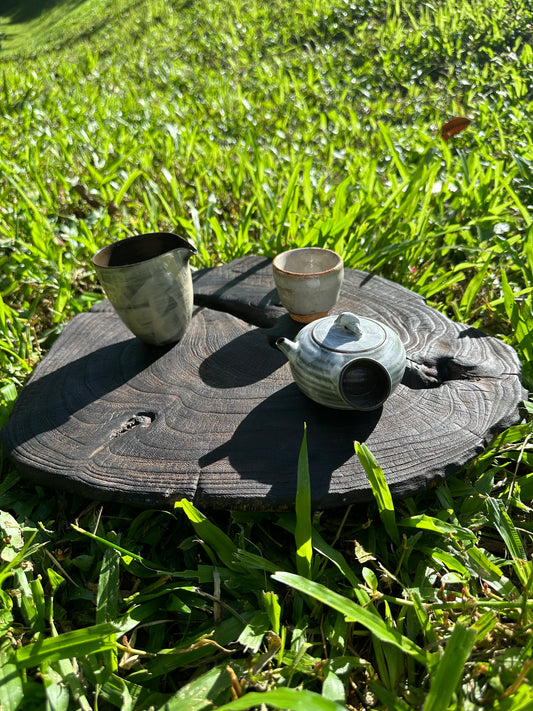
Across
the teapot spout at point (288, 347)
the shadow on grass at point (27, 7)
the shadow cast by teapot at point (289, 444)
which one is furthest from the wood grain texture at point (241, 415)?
the shadow on grass at point (27, 7)

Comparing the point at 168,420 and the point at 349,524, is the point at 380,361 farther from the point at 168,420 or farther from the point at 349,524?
the point at 168,420

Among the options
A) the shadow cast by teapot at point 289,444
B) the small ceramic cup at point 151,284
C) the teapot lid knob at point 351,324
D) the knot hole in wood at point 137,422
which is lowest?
the shadow cast by teapot at point 289,444

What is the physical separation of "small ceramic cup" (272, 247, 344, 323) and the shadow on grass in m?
11.3

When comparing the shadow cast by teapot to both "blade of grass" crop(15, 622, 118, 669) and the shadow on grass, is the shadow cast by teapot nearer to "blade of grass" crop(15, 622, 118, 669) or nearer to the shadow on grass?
"blade of grass" crop(15, 622, 118, 669)

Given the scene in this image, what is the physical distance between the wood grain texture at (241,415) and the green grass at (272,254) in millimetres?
101

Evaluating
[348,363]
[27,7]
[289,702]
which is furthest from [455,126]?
[27,7]

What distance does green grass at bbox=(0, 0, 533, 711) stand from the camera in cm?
105

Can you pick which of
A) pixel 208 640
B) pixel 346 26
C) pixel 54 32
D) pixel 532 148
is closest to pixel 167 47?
pixel 346 26

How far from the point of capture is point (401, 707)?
0.95 meters

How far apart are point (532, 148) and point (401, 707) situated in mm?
2500

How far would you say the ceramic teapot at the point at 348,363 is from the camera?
122 cm

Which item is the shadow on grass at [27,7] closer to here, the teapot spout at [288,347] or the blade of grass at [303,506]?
the teapot spout at [288,347]

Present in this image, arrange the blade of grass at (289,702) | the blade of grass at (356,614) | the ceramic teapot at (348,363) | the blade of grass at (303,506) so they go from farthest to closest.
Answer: the ceramic teapot at (348,363) → the blade of grass at (303,506) → the blade of grass at (356,614) → the blade of grass at (289,702)

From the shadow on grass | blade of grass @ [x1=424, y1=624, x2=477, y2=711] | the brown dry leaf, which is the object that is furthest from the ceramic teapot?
the shadow on grass
